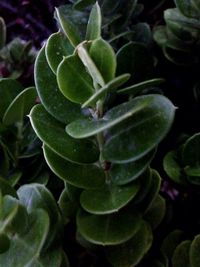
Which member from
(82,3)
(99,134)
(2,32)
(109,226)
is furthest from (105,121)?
(2,32)

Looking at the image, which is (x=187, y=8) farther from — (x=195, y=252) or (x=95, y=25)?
(x=195, y=252)

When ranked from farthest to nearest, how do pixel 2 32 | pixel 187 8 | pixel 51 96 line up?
pixel 2 32 → pixel 187 8 → pixel 51 96

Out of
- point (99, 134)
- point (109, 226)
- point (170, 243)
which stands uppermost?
point (99, 134)

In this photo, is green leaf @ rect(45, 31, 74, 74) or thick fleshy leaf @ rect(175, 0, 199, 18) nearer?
green leaf @ rect(45, 31, 74, 74)

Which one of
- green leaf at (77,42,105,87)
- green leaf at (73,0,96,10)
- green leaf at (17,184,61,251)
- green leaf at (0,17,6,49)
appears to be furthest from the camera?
green leaf at (0,17,6,49)

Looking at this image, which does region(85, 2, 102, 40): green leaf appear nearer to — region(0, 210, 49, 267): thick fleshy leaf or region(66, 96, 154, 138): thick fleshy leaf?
region(66, 96, 154, 138): thick fleshy leaf

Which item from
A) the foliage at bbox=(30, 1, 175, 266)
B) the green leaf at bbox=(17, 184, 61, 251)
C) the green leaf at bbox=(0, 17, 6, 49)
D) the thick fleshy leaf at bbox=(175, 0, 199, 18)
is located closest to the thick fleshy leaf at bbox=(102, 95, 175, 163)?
the foliage at bbox=(30, 1, 175, 266)

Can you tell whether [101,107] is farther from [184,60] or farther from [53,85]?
[184,60]
